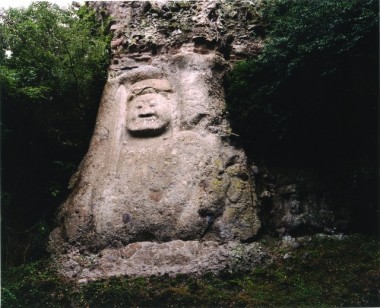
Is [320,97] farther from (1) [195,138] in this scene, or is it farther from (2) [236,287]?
(2) [236,287]

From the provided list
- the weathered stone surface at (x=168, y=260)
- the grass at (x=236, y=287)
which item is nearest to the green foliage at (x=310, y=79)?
the grass at (x=236, y=287)

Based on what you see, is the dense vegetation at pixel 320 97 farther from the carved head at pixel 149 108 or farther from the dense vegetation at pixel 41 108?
the dense vegetation at pixel 41 108

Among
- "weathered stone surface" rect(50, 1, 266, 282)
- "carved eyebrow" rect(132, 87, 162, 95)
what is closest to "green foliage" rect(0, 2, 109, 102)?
"weathered stone surface" rect(50, 1, 266, 282)

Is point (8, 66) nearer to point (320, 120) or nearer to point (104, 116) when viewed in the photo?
point (104, 116)

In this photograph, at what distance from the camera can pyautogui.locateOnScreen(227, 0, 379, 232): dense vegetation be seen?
7070 millimetres

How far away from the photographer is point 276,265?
690 cm

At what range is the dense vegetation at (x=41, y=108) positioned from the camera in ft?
25.6

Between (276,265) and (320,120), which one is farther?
(320,120)

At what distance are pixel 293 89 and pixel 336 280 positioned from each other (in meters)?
3.22

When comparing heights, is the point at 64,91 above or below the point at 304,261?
above

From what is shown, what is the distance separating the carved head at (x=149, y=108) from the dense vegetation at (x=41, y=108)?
1071 millimetres

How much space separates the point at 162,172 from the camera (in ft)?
24.5

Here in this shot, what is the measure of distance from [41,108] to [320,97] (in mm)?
5027

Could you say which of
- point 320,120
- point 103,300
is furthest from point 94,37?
point 103,300
